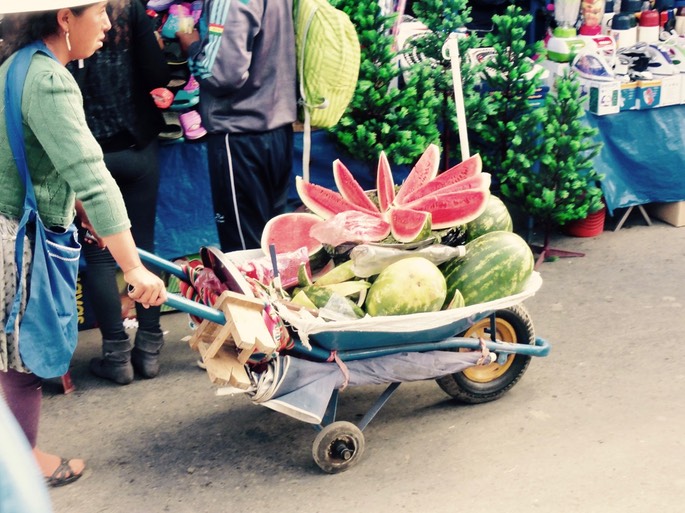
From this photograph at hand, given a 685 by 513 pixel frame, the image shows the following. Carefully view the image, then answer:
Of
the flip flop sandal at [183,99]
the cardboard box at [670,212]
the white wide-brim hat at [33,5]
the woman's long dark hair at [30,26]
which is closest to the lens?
the white wide-brim hat at [33,5]

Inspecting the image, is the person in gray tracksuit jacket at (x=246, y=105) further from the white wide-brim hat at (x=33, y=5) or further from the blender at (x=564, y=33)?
the blender at (x=564, y=33)

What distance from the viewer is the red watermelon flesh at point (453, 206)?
398 centimetres

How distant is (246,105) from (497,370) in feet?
5.43

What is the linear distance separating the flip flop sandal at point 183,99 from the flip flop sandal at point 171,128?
61 mm

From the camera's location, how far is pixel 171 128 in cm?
519

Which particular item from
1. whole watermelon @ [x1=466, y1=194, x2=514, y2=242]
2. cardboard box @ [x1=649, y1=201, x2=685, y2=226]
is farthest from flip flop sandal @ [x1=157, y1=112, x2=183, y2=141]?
cardboard box @ [x1=649, y1=201, x2=685, y2=226]

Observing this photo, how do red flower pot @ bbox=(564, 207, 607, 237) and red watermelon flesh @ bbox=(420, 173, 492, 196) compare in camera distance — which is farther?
red flower pot @ bbox=(564, 207, 607, 237)

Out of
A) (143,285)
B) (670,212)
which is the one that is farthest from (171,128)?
(670,212)

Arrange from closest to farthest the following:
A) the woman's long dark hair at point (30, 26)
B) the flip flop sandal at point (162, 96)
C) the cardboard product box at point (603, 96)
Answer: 1. the woman's long dark hair at point (30, 26)
2. the flip flop sandal at point (162, 96)
3. the cardboard product box at point (603, 96)

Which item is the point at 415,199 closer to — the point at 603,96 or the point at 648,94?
the point at 603,96

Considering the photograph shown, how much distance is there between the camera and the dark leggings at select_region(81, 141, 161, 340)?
4539 millimetres

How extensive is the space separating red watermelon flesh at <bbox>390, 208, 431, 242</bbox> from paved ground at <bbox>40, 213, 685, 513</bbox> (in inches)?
35.3

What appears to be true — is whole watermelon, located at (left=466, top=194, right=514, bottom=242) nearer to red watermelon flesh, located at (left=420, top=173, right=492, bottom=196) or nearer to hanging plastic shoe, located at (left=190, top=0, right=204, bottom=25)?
red watermelon flesh, located at (left=420, top=173, right=492, bottom=196)

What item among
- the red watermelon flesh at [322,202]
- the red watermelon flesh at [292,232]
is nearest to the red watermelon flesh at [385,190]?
the red watermelon flesh at [322,202]
